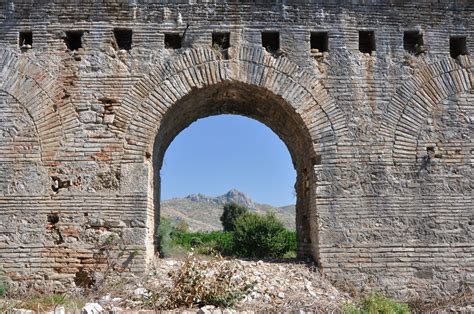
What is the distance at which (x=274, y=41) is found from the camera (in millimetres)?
7793

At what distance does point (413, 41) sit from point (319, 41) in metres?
1.53

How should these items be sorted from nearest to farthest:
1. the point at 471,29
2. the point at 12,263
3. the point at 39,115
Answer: the point at 12,263 < the point at 39,115 < the point at 471,29

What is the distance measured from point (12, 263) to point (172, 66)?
3.62 metres

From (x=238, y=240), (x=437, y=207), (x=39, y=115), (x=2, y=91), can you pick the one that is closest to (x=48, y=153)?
(x=39, y=115)

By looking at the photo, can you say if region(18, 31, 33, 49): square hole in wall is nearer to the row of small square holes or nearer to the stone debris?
the row of small square holes

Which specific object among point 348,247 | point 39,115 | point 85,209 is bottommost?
Result: point 348,247

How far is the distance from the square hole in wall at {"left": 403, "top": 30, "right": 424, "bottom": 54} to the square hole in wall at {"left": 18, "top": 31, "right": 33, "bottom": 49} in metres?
5.89

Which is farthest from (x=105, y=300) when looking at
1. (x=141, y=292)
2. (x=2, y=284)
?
(x=2, y=284)

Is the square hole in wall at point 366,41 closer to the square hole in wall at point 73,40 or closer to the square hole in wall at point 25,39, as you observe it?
the square hole in wall at point 73,40

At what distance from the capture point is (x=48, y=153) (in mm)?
7102

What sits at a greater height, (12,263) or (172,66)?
(172,66)

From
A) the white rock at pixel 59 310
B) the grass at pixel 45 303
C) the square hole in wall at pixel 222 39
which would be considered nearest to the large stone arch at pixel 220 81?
the square hole in wall at pixel 222 39

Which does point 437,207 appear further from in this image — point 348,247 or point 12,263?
point 12,263

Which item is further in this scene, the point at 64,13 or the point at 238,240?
the point at 238,240
